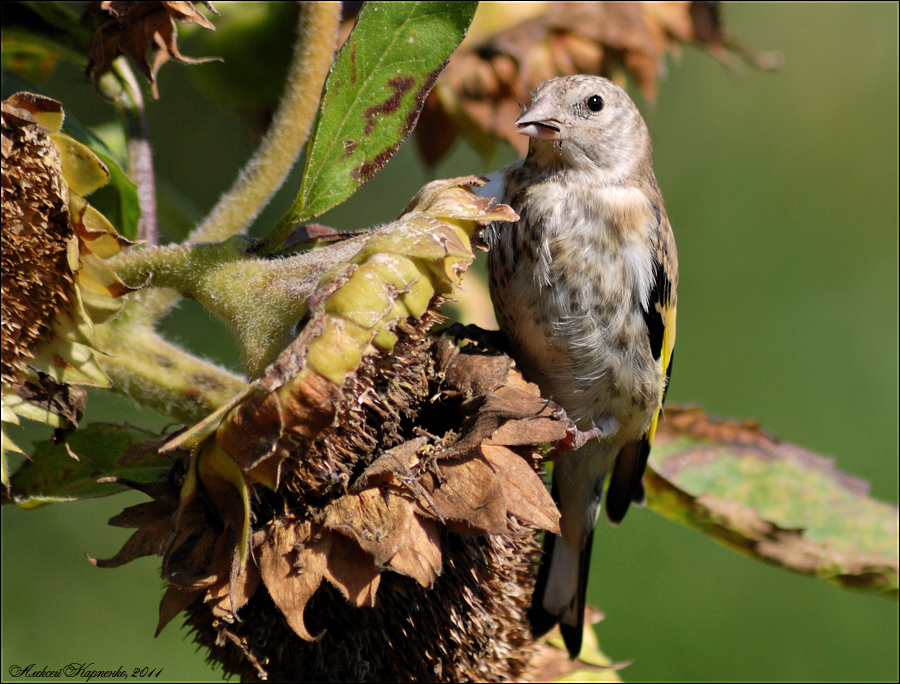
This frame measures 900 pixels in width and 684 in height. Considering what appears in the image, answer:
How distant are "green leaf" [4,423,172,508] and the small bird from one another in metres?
0.89

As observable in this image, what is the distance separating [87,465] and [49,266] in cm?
36

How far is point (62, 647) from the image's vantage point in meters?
3.37

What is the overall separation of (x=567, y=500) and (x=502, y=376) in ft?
3.69

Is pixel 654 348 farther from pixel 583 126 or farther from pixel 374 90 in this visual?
pixel 374 90

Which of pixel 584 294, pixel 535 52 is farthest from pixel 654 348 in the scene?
pixel 535 52

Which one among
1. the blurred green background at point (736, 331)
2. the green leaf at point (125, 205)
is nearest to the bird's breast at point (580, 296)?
the blurred green background at point (736, 331)

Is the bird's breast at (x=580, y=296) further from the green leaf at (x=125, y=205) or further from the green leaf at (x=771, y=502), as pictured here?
the green leaf at (x=125, y=205)

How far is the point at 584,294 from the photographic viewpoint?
2.06 metres

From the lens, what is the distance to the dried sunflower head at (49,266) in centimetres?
121

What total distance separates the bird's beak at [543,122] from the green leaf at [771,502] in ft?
2.49

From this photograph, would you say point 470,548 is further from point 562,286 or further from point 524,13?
point 524,13

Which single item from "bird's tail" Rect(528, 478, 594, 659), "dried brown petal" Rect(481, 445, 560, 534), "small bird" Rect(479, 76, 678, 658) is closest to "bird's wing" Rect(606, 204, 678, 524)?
"small bird" Rect(479, 76, 678, 658)

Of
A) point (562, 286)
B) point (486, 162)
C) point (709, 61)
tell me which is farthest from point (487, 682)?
point (709, 61)

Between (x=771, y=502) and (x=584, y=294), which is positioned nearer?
(x=584, y=294)
